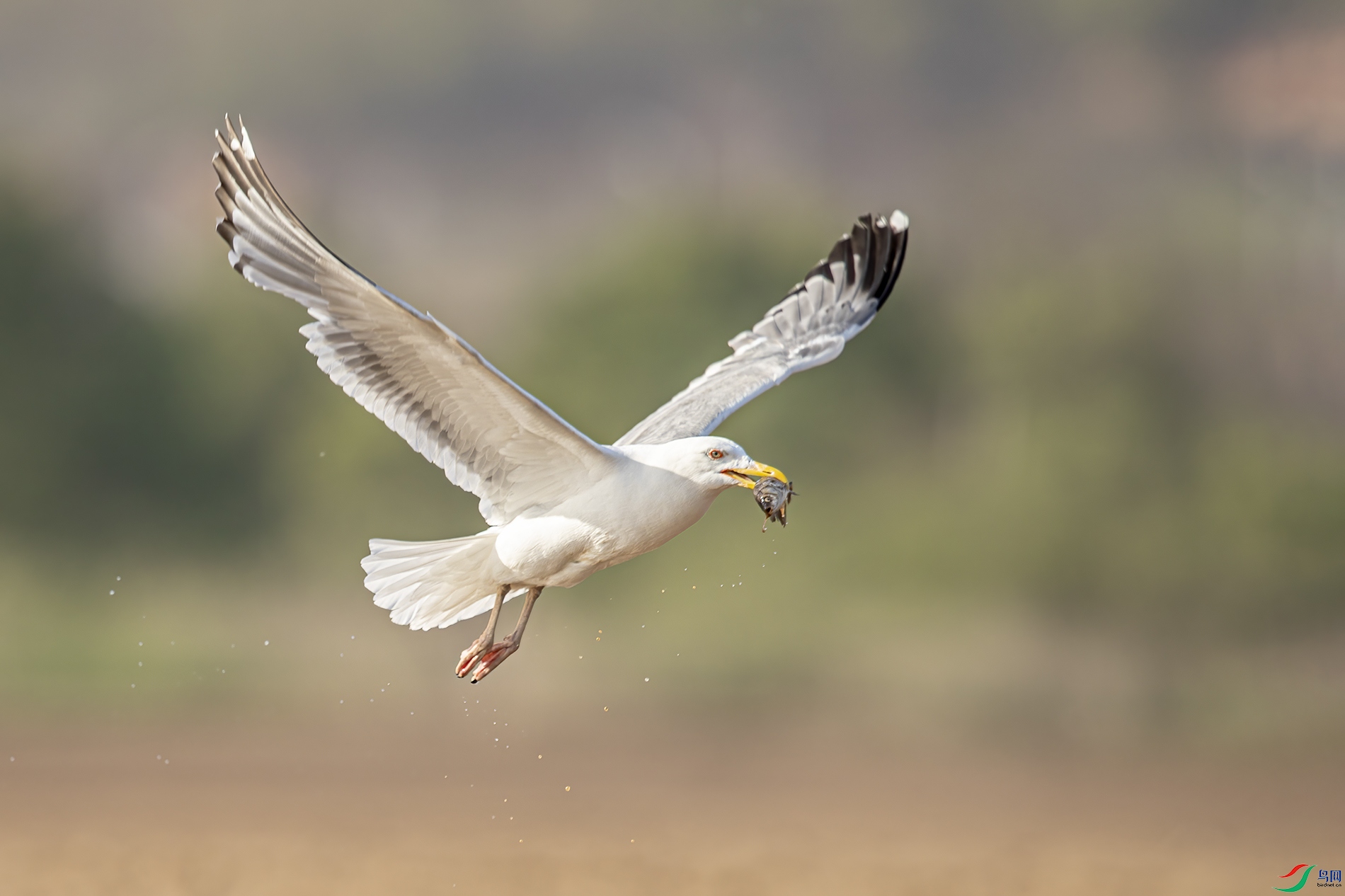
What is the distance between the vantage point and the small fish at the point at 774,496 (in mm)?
4602

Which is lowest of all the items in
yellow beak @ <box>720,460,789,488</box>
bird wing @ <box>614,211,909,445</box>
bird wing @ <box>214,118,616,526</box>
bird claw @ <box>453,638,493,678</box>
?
bird claw @ <box>453,638,493,678</box>

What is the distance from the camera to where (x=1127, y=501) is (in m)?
20.2

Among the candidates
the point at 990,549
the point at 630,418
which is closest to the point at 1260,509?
the point at 990,549

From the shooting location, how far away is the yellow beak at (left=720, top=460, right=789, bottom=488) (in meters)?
4.71

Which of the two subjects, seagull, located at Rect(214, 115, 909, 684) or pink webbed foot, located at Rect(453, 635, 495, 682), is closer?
seagull, located at Rect(214, 115, 909, 684)

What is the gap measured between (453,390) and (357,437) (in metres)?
16.6

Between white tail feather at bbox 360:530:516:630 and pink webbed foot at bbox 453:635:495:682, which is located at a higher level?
white tail feather at bbox 360:530:516:630

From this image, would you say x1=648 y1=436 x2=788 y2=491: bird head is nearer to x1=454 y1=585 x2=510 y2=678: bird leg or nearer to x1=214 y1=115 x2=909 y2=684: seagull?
x1=214 y1=115 x2=909 y2=684: seagull

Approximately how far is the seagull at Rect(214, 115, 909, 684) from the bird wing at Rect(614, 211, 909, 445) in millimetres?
669

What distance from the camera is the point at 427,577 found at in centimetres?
528

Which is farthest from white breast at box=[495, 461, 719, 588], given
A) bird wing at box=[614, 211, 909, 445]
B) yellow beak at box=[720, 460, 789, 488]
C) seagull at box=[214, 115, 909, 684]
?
bird wing at box=[614, 211, 909, 445]

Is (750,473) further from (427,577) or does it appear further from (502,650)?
(427,577)

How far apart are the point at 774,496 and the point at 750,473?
0.16m

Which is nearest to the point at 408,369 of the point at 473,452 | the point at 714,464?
the point at 473,452
